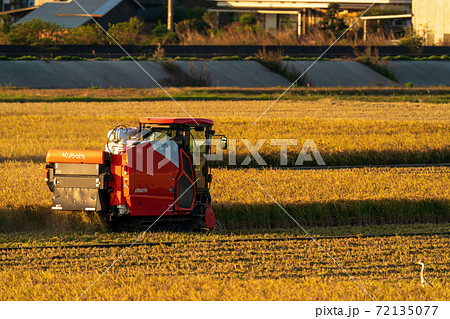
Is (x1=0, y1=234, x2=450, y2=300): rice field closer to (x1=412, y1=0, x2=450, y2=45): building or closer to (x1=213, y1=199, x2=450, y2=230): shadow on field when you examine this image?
(x1=213, y1=199, x2=450, y2=230): shadow on field

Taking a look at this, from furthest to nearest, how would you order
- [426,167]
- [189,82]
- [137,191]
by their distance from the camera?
[189,82], [426,167], [137,191]

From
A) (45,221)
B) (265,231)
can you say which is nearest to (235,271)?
(265,231)

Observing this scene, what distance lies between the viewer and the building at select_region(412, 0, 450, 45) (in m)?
54.6

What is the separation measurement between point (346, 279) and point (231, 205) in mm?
3949

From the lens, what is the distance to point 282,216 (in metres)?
12.4

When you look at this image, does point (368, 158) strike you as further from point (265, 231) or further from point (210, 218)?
point (210, 218)

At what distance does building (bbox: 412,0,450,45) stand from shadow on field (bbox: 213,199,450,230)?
4405 centimetres

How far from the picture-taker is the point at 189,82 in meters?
39.5

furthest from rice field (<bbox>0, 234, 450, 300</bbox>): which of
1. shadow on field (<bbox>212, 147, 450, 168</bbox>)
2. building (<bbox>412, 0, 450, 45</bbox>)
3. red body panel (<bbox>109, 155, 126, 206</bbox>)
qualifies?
building (<bbox>412, 0, 450, 45</bbox>)

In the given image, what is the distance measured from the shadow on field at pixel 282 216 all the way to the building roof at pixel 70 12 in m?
41.8

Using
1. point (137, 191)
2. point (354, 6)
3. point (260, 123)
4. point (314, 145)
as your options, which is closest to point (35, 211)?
point (137, 191)

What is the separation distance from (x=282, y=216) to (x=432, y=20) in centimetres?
4663

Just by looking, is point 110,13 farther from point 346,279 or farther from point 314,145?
point 346,279

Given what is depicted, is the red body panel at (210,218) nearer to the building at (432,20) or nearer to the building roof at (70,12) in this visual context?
the building roof at (70,12)
